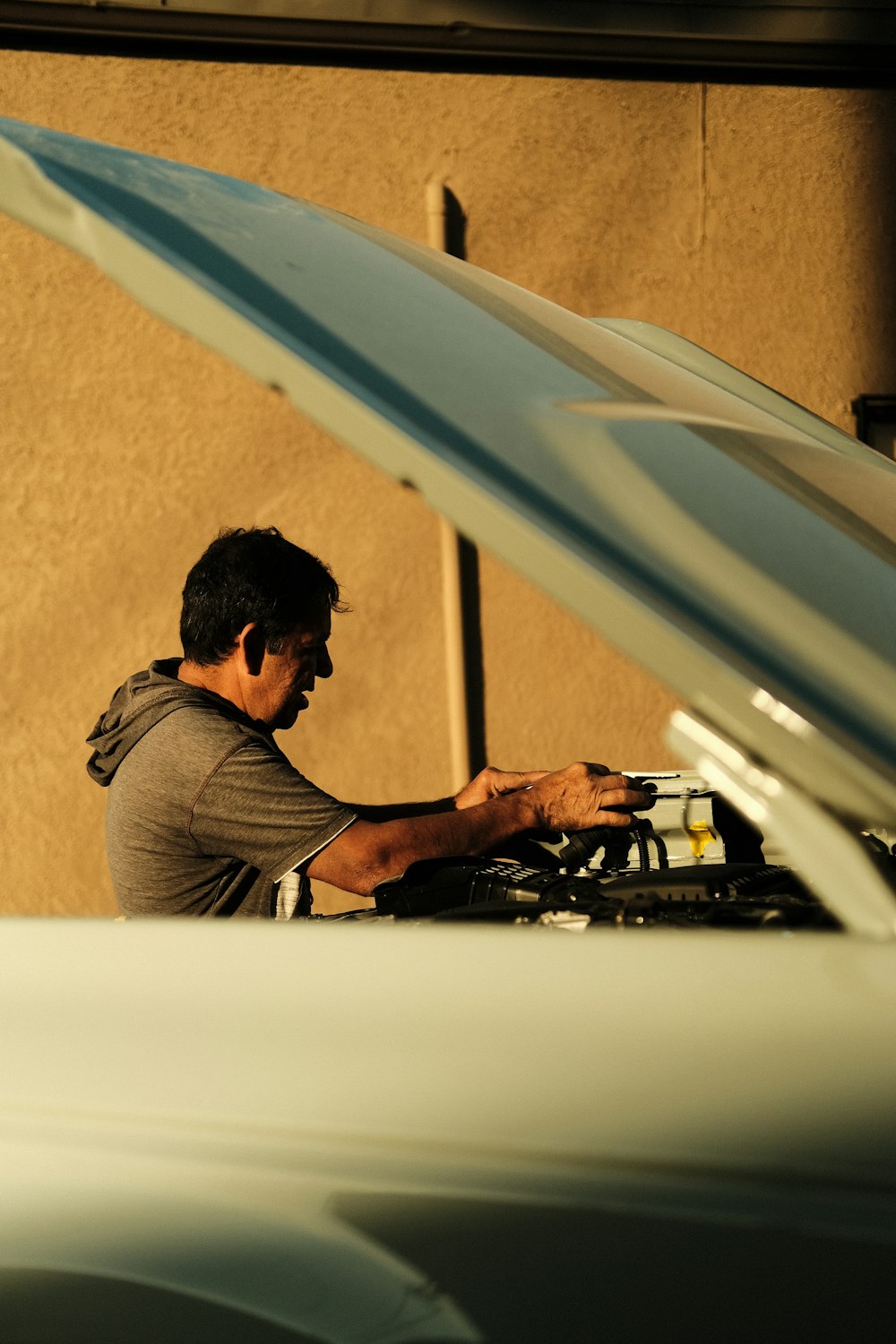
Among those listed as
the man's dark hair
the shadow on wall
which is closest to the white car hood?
the man's dark hair

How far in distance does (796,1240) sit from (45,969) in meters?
0.63

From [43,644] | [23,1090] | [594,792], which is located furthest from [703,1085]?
[43,644]

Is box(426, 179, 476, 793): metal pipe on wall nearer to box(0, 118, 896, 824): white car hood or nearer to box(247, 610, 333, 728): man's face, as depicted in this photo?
box(247, 610, 333, 728): man's face

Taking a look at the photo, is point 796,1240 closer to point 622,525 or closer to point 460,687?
point 622,525

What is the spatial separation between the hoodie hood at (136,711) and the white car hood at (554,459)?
1.07 m

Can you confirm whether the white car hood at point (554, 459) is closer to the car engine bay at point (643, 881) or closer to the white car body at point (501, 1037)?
the white car body at point (501, 1037)

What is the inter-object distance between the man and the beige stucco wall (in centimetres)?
199

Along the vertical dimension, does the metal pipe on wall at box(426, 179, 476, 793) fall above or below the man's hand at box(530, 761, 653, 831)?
above

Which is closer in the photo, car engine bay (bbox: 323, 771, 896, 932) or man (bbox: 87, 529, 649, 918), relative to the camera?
car engine bay (bbox: 323, 771, 896, 932)

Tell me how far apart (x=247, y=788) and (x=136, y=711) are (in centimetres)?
36

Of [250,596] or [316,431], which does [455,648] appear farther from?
[250,596]

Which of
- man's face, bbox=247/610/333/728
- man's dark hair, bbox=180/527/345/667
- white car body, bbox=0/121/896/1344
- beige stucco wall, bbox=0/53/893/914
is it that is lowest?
white car body, bbox=0/121/896/1344

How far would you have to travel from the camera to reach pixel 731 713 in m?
0.86

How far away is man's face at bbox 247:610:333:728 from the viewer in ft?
7.11
